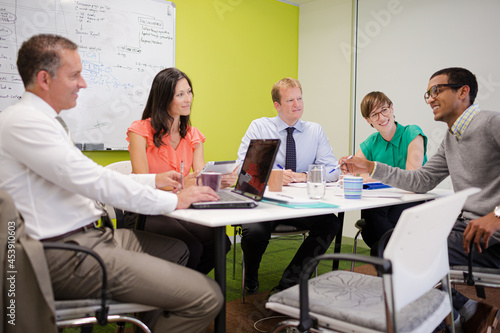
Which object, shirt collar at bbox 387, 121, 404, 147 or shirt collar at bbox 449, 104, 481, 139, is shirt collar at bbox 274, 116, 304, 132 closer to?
shirt collar at bbox 387, 121, 404, 147

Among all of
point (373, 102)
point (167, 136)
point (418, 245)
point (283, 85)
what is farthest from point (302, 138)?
point (418, 245)

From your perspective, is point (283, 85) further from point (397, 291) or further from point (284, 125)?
point (397, 291)

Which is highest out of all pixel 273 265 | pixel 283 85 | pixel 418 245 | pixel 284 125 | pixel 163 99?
pixel 283 85

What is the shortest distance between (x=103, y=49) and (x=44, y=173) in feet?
8.07

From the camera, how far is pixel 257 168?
178cm

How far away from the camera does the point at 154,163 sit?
8.14 feet

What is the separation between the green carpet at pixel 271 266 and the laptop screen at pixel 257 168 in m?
1.14

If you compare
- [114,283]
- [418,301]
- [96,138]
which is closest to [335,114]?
[96,138]

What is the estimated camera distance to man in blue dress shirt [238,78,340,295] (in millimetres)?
2615

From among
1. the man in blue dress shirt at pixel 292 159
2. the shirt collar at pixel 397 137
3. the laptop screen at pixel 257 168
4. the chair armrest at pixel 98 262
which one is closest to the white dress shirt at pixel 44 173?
the chair armrest at pixel 98 262

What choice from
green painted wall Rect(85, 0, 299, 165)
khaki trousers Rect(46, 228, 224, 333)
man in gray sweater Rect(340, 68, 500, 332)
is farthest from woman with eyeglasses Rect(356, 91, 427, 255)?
green painted wall Rect(85, 0, 299, 165)

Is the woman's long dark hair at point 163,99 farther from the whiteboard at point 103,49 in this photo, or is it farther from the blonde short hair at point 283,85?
the whiteboard at point 103,49

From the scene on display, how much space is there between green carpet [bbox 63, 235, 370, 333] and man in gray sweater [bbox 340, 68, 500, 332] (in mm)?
1267

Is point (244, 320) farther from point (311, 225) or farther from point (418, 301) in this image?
point (418, 301)
